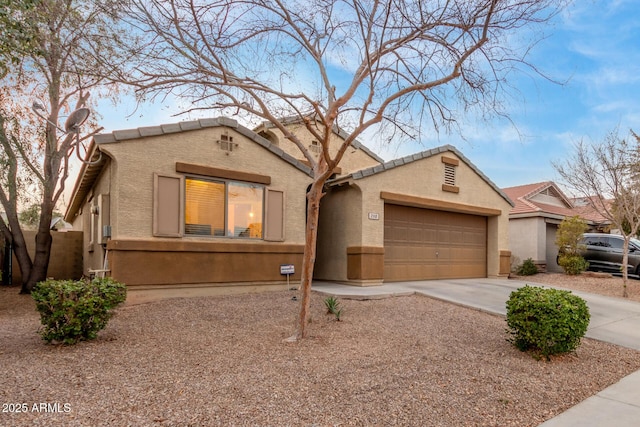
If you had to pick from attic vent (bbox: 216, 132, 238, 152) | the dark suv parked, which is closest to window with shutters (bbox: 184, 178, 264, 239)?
attic vent (bbox: 216, 132, 238, 152)

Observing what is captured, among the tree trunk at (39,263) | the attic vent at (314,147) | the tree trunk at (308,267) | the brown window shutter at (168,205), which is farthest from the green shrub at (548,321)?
the tree trunk at (39,263)

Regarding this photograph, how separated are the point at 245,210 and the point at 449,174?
7.21 metres

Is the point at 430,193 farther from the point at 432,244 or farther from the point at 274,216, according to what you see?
the point at 274,216

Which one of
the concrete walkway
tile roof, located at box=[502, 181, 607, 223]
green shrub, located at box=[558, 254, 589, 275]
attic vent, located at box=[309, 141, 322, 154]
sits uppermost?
attic vent, located at box=[309, 141, 322, 154]

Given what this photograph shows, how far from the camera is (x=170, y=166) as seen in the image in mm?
9117

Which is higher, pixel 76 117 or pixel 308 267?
pixel 76 117

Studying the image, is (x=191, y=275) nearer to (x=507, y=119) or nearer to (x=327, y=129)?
(x=327, y=129)

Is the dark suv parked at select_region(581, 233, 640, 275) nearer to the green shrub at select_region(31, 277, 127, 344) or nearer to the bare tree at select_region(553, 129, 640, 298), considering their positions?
the bare tree at select_region(553, 129, 640, 298)

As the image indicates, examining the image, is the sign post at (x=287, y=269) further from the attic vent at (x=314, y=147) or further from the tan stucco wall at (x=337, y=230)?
the attic vent at (x=314, y=147)

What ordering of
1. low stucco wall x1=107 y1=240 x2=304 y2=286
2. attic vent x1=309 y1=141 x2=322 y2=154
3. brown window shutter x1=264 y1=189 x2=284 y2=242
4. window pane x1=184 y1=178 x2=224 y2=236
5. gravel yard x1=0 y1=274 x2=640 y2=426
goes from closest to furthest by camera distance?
1. gravel yard x1=0 y1=274 x2=640 y2=426
2. low stucco wall x1=107 y1=240 x2=304 y2=286
3. window pane x1=184 y1=178 x2=224 y2=236
4. brown window shutter x1=264 y1=189 x2=284 y2=242
5. attic vent x1=309 y1=141 x2=322 y2=154

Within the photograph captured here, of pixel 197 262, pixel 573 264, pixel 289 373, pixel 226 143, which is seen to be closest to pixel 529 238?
pixel 573 264

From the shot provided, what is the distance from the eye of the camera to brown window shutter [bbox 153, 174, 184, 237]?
884 cm

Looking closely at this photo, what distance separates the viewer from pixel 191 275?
9242 millimetres

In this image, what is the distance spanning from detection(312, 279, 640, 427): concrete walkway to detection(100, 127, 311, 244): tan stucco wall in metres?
2.87
